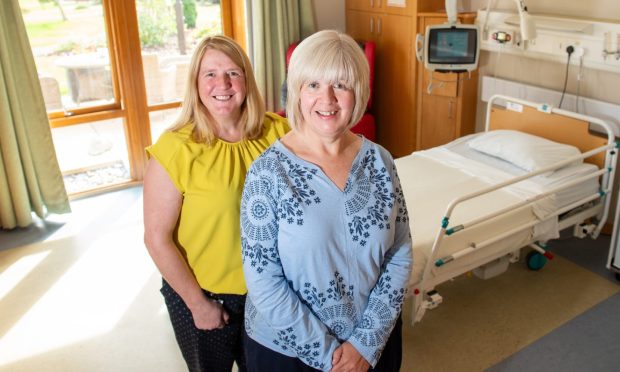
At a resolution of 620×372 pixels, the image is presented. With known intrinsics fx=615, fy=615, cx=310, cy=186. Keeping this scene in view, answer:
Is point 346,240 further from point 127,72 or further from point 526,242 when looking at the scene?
point 127,72

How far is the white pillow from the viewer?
3.09 meters

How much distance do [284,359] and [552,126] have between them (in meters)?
2.48

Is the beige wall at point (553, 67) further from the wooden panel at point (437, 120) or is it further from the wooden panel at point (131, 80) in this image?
the wooden panel at point (131, 80)

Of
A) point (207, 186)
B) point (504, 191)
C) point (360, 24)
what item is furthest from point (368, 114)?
point (207, 186)

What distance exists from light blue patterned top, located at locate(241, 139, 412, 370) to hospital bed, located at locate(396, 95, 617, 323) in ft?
3.07

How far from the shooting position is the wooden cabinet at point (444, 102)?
400 cm

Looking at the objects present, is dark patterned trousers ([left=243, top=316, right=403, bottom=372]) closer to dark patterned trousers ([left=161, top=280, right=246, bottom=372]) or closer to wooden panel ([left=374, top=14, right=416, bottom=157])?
dark patterned trousers ([left=161, top=280, right=246, bottom=372])

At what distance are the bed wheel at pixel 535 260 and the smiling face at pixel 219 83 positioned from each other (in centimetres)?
217

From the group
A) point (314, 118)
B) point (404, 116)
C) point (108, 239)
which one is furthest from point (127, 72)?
point (314, 118)

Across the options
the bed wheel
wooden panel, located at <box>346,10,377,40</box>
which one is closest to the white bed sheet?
the bed wheel

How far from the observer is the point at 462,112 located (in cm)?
405

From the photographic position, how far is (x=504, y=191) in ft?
9.69

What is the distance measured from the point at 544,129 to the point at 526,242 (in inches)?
36.5

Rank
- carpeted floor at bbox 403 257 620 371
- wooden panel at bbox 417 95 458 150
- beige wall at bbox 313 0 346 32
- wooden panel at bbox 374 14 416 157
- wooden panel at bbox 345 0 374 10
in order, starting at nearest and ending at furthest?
1. carpeted floor at bbox 403 257 620 371
2. wooden panel at bbox 417 95 458 150
3. wooden panel at bbox 374 14 416 157
4. wooden panel at bbox 345 0 374 10
5. beige wall at bbox 313 0 346 32
